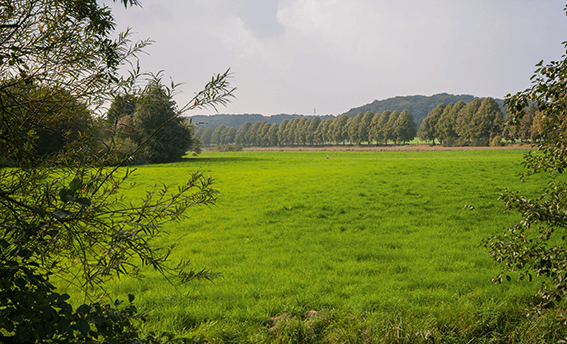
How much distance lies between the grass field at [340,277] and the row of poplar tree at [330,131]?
56803 mm

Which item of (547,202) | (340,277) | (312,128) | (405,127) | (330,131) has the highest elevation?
(312,128)

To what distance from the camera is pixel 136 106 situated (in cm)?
335

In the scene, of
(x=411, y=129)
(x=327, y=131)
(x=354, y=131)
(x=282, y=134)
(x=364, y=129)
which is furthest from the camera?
(x=282, y=134)

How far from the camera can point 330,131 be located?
11325cm

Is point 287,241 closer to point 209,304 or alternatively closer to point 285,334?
point 209,304

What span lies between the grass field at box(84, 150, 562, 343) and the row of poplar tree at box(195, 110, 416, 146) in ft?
186

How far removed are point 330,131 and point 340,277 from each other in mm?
108356

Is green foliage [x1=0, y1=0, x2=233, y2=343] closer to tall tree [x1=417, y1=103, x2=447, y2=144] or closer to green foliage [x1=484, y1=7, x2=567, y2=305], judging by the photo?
green foliage [x1=484, y1=7, x2=567, y2=305]

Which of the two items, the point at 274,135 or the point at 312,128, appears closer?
the point at 312,128

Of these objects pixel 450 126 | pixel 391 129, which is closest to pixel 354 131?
pixel 391 129

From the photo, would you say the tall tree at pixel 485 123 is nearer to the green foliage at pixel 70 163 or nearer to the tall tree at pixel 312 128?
the tall tree at pixel 312 128

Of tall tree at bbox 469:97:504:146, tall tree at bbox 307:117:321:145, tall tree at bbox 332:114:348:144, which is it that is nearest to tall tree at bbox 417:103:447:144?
tall tree at bbox 469:97:504:146

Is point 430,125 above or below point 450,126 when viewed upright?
above

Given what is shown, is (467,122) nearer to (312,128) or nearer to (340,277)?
(312,128)
